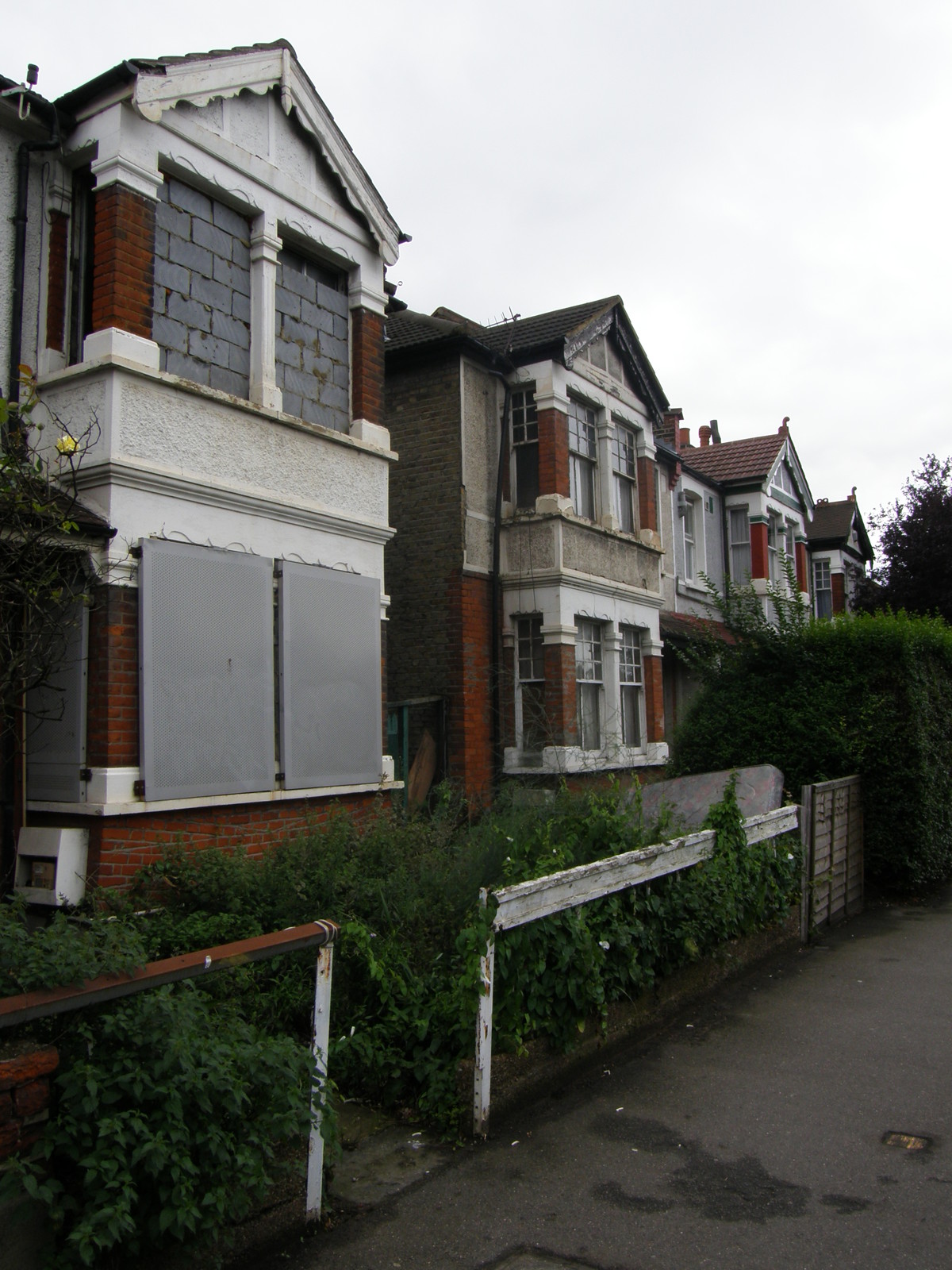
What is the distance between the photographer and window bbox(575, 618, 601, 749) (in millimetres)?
13703

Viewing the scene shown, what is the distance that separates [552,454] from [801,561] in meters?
12.9

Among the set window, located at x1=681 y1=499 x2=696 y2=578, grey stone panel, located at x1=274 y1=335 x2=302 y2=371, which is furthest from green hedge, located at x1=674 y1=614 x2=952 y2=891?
window, located at x1=681 y1=499 x2=696 y2=578

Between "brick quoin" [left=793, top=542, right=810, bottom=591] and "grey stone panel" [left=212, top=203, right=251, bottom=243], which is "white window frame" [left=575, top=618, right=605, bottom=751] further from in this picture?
"brick quoin" [left=793, top=542, right=810, bottom=591]

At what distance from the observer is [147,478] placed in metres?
7.65

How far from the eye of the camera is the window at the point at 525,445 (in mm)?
13930

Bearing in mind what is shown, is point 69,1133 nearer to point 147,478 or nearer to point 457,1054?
point 457,1054

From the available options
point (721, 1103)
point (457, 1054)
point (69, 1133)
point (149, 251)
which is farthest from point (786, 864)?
point (149, 251)

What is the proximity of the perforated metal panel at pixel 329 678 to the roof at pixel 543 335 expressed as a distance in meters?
5.04

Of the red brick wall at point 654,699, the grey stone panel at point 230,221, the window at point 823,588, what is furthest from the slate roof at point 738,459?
the grey stone panel at point 230,221

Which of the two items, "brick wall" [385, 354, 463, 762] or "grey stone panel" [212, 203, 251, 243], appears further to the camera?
"brick wall" [385, 354, 463, 762]

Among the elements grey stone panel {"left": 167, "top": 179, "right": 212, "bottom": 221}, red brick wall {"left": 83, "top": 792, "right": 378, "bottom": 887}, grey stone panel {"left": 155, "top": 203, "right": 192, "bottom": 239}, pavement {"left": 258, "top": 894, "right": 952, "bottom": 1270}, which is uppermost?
grey stone panel {"left": 167, "top": 179, "right": 212, "bottom": 221}

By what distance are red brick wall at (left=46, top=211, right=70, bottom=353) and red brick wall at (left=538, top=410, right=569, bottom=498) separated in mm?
6807

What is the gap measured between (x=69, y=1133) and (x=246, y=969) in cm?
232

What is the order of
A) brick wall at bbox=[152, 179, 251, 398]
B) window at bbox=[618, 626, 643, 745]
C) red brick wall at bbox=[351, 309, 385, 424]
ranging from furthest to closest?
window at bbox=[618, 626, 643, 745]
red brick wall at bbox=[351, 309, 385, 424]
brick wall at bbox=[152, 179, 251, 398]
